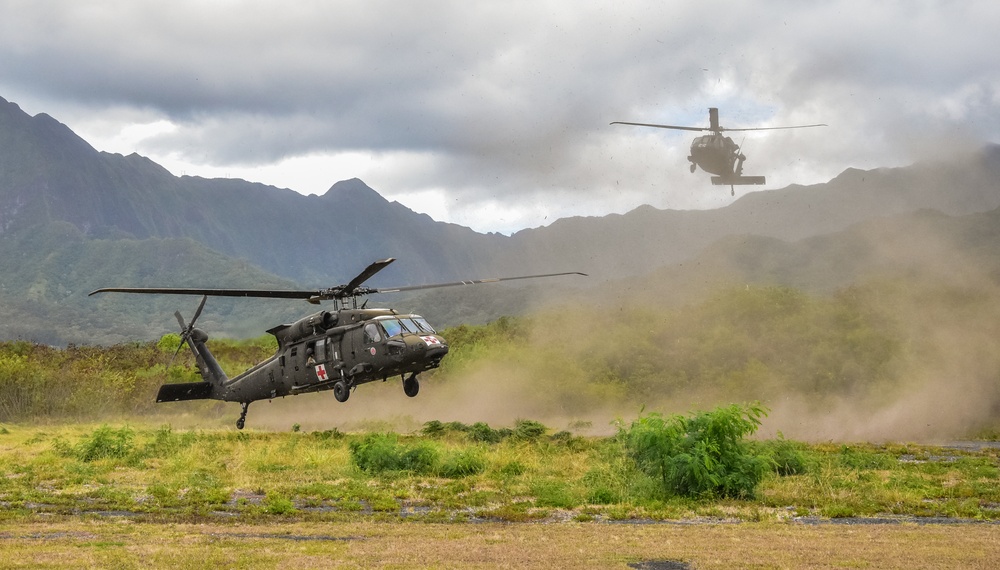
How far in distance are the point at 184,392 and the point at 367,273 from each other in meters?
14.5

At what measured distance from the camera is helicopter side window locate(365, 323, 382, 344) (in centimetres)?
3152

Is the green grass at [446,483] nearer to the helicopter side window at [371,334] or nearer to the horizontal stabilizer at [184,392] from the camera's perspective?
the horizontal stabilizer at [184,392]

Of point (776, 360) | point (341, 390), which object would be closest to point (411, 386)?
point (341, 390)

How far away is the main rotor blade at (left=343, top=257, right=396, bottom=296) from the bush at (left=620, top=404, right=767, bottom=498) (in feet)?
28.7

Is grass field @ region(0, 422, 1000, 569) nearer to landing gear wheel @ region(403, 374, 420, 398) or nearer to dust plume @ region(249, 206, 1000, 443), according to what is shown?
landing gear wheel @ region(403, 374, 420, 398)

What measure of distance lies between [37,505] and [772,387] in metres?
51.4

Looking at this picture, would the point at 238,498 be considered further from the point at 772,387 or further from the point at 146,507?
the point at 772,387

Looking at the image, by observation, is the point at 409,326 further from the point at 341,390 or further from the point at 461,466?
the point at 461,466

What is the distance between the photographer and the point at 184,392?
128 feet

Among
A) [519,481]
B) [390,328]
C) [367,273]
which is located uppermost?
[367,273]

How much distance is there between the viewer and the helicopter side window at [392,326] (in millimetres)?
31469

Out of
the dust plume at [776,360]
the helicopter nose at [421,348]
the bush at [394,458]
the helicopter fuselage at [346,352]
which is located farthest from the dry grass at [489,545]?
the dust plume at [776,360]

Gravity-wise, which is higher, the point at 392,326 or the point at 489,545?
the point at 392,326

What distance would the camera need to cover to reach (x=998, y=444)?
164 feet
